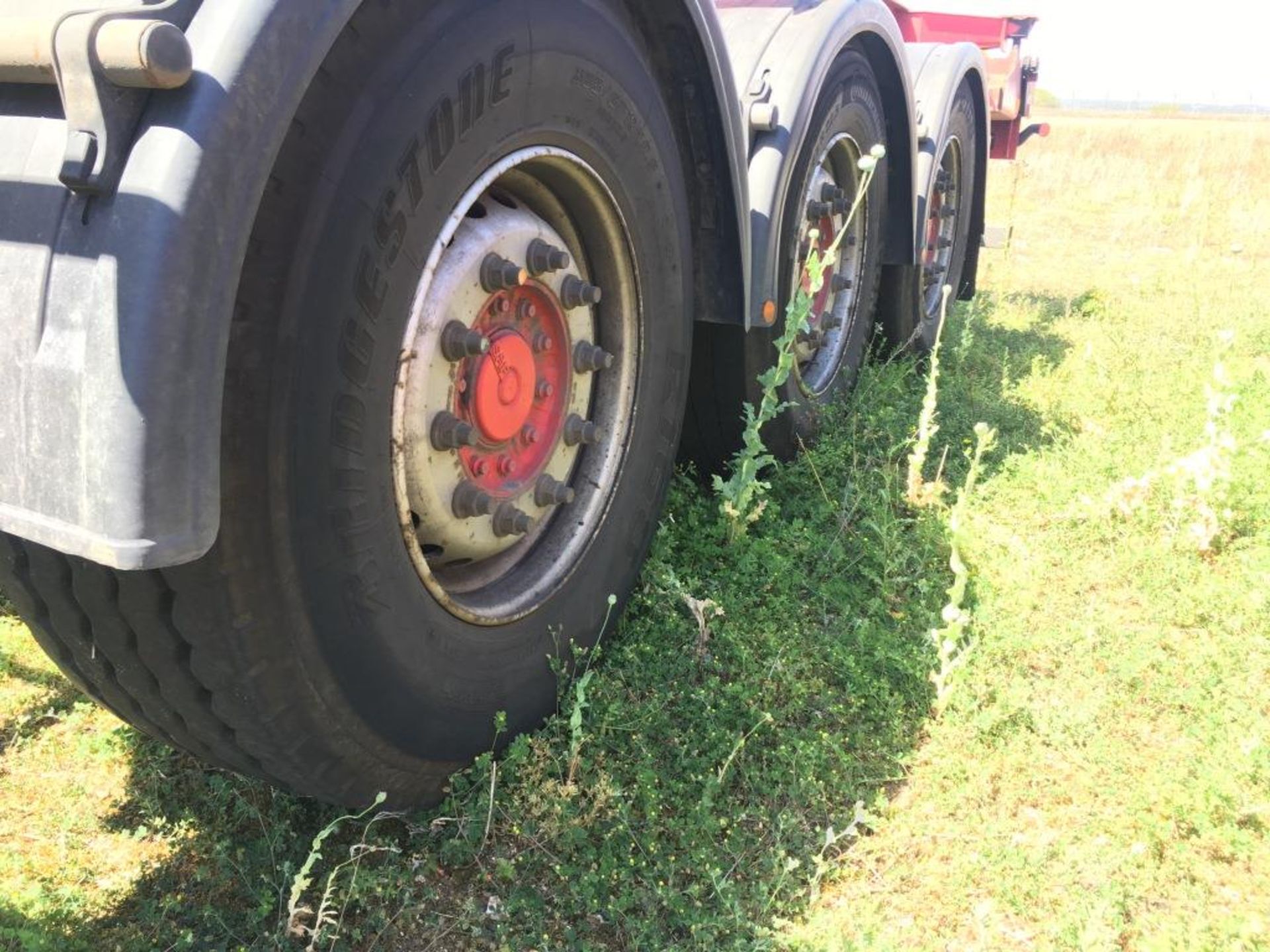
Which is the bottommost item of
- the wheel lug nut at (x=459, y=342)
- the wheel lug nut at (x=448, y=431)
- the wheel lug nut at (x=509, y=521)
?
the wheel lug nut at (x=509, y=521)

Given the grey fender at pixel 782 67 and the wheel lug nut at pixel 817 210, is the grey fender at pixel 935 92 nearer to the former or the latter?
the grey fender at pixel 782 67

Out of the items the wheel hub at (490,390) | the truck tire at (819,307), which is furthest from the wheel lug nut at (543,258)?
the truck tire at (819,307)

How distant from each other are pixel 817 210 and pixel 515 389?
1713 millimetres

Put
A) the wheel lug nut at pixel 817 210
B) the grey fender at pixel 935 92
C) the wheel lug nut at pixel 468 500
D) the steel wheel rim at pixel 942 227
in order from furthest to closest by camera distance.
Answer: the steel wheel rim at pixel 942 227 → the grey fender at pixel 935 92 → the wheel lug nut at pixel 817 210 → the wheel lug nut at pixel 468 500

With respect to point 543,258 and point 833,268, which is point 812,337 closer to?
point 833,268

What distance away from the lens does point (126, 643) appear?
143 cm

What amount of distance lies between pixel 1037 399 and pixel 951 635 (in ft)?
8.22

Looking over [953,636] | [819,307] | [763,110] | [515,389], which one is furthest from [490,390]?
[819,307]

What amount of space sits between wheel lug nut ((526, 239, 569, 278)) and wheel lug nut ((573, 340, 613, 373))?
0.70 ft

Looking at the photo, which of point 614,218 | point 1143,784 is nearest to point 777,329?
point 614,218

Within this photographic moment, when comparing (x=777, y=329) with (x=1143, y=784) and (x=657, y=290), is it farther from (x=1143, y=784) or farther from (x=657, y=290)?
(x=1143, y=784)

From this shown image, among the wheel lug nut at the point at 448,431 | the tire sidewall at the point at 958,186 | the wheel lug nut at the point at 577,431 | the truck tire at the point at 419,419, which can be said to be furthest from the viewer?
the tire sidewall at the point at 958,186

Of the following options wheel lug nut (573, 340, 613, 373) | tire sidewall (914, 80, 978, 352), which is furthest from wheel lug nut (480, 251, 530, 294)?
tire sidewall (914, 80, 978, 352)

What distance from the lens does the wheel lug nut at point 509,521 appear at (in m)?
1.96
